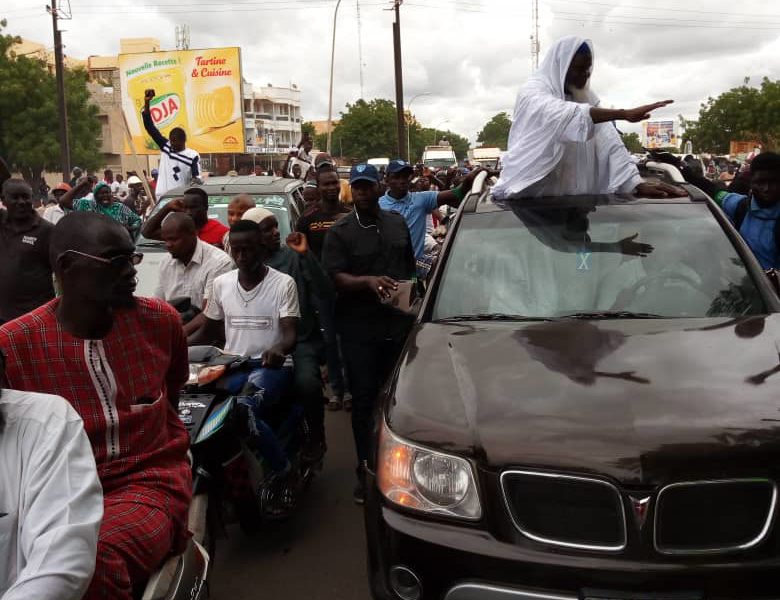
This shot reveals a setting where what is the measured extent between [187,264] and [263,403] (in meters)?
1.48

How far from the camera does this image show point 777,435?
2232 mm


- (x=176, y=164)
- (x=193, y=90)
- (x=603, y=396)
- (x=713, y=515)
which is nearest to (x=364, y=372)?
(x=603, y=396)

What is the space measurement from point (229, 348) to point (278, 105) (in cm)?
11253

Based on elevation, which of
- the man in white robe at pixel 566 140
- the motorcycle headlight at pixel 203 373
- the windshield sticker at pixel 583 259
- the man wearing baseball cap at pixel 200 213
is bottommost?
the motorcycle headlight at pixel 203 373

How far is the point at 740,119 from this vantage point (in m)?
52.2

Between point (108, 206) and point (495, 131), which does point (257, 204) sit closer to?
point (108, 206)

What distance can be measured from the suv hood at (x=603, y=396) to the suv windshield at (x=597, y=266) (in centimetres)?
20

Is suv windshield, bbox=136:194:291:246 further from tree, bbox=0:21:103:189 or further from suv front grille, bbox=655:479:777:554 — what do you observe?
tree, bbox=0:21:103:189

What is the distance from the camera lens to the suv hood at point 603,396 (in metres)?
A: 2.22

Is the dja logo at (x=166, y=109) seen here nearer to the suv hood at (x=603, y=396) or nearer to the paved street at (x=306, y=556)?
the paved street at (x=306, y=556)

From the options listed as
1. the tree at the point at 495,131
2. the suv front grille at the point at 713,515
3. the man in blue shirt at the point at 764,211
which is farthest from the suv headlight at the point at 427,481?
the tree at the point at 495,131

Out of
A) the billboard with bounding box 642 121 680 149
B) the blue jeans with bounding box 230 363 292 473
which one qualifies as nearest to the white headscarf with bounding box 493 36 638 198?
the blue jeans with bounding box 230 363 292 473

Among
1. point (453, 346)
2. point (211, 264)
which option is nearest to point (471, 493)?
point (453, 346)

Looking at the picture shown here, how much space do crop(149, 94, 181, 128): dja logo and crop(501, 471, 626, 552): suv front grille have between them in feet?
102
